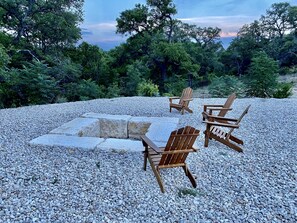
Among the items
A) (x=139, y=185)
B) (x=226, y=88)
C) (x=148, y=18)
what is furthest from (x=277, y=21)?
(x=139, y=185)

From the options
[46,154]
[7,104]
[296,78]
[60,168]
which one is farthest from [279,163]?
[296,78]

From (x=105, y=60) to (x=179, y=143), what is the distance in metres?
12.9

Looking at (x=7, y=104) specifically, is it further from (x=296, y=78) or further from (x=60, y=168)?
(x=296, y=78)

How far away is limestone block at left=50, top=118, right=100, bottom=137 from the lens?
14.5ft

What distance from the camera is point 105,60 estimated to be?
1483 centimetres

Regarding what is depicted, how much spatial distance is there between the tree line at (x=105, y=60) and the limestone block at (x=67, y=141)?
4443 millimetres

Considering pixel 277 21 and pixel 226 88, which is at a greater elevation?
pixel 277 21

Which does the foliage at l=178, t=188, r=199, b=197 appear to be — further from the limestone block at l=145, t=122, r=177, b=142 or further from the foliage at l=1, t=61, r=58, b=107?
the foliage at l=1, t=61, r=58, b=107

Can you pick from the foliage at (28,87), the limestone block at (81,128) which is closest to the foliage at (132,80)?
the foliage at (28,87)

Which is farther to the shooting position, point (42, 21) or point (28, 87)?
point (42, 21)

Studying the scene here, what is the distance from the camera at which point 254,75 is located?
37.3ft

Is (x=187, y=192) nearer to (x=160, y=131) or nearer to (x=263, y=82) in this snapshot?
(x=160, y=131)

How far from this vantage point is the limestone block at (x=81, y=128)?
14.5ft

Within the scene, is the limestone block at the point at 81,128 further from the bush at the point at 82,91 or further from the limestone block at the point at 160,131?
the bush at the point at 82,91
